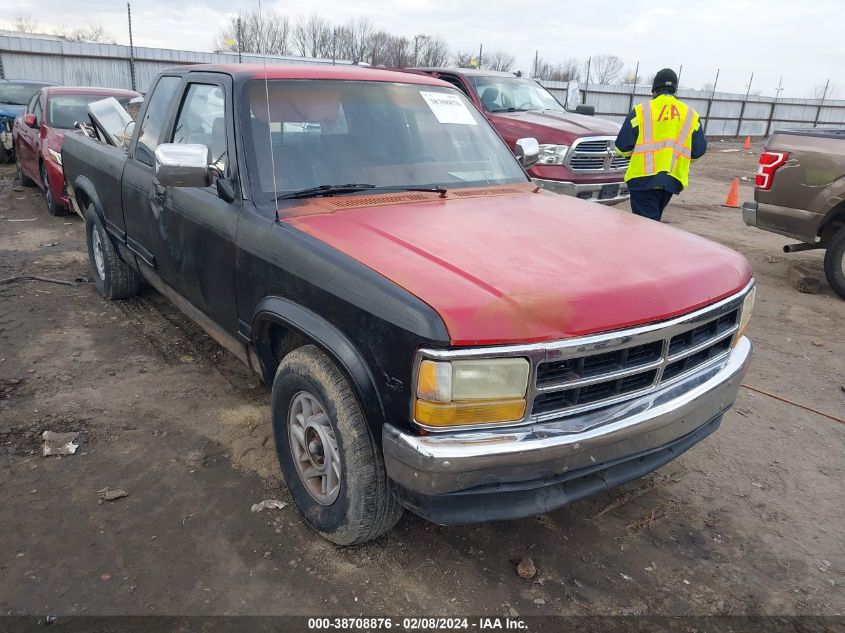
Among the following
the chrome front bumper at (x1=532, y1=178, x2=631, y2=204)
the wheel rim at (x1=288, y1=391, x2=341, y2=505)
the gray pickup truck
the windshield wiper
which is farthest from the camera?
the chrome front bumper at (x1=532, y1=178, x2=631, y2=204)

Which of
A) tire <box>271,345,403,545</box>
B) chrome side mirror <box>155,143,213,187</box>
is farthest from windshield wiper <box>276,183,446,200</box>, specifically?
tire <box>271,345,403,545</box>

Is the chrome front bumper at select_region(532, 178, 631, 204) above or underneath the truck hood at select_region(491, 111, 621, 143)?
underneath

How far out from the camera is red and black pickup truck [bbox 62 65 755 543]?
200 centimetres

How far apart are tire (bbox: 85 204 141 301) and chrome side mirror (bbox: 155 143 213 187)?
2.40 meters

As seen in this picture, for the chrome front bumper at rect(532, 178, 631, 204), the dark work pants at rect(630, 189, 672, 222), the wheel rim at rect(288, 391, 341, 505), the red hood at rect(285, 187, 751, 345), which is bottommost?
the wheel rim at rect(288, 391, 341, 505)

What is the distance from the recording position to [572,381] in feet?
6.81

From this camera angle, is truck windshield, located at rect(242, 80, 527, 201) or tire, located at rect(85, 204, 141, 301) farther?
tire, located at rect(85, 204, 141, 301)

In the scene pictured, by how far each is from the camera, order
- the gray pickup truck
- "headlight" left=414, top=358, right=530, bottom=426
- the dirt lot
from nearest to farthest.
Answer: "headlight" left=414, top=358, right=530, bottom=426
the dirt lot
the gray pickup truck

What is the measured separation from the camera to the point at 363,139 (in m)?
3.18

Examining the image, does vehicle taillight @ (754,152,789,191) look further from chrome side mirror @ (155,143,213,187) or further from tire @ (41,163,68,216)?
tire @ (41,163,68,216)

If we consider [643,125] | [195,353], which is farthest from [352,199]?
[643,125]

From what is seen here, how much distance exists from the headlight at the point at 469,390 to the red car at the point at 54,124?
760 centimetres

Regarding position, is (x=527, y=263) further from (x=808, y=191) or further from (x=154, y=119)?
(x=808, y=191)

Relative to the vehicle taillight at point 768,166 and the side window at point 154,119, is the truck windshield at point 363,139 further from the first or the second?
the vehicle taillight at point 768,166
